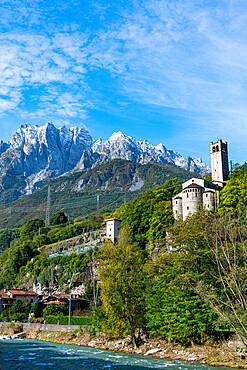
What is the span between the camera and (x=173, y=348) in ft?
111

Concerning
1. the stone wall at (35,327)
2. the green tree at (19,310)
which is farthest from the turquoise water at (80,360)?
the green tree at (19,310)

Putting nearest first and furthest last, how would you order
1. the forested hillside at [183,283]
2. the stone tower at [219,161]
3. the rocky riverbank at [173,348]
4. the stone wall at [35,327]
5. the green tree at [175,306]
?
the forested hillside at [183,283]
the rocky riverbank at [173,348]
the green tree at [175,306]
the stone wall at [35,327]
the stone tower at [219,161]

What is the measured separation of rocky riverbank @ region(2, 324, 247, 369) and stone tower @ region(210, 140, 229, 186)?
145 feet

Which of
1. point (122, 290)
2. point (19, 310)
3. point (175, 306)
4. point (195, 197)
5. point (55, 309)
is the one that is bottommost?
point (19, 310)

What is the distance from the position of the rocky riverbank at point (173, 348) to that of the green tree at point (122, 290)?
1.77 metres

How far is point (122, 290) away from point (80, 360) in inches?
337

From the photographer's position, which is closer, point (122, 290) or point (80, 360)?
point (80, 360)

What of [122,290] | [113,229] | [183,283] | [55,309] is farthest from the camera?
[113,229]

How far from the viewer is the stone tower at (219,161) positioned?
75750 millimetres

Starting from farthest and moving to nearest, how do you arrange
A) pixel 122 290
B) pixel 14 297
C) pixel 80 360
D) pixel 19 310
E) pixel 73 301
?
pixel 14 297 < pixel 19 310 < pixel 73 301 < pixel 122 290 < pixel 80 360

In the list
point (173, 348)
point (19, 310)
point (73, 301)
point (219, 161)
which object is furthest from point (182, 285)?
point (219, 161)

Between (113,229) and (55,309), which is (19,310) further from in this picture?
(113,229)

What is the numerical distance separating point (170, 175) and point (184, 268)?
167 metres

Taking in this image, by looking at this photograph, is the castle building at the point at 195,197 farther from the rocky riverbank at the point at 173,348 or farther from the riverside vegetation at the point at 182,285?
the rocky riverbank at the point at 173,348
